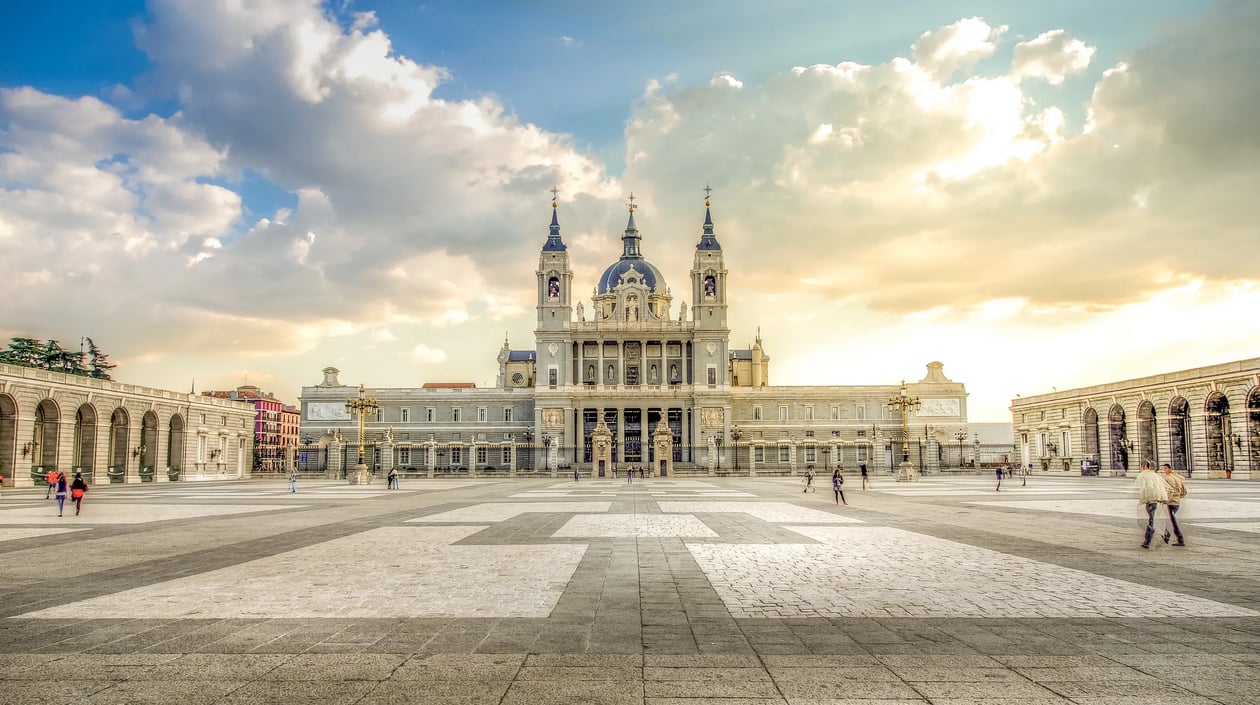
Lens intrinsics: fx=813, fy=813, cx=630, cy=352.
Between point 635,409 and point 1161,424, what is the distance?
5011 centimetres

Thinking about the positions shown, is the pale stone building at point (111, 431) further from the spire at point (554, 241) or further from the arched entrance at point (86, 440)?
the spire at point (554, 241)

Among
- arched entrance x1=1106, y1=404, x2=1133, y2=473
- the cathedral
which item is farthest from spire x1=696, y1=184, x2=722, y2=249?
arched entrance x1=1106, y1=404, x2=1133, y2=473

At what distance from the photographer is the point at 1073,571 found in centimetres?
1221

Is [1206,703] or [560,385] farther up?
[560,385]

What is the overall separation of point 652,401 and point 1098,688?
85222 millimetres

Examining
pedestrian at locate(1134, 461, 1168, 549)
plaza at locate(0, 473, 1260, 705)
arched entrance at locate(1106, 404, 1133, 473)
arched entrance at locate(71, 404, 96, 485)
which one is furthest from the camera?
→ arched entrance at locate(1106, 404, 1133, 473)

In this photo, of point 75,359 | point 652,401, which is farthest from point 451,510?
point 75,359

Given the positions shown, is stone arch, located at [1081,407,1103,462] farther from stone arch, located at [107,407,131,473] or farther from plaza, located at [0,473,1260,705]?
stone arch, located at [107,407,131,473]

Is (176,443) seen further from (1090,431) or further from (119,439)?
(1090,431)

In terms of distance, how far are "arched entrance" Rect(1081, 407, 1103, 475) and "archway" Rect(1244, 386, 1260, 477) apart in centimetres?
1886

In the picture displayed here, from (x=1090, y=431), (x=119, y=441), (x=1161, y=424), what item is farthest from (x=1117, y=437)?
(x=119, y=441)

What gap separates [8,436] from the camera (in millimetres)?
44469

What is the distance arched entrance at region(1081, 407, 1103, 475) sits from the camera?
6938 centimetres

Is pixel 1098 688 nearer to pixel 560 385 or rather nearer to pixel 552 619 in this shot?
pixel 552 619
